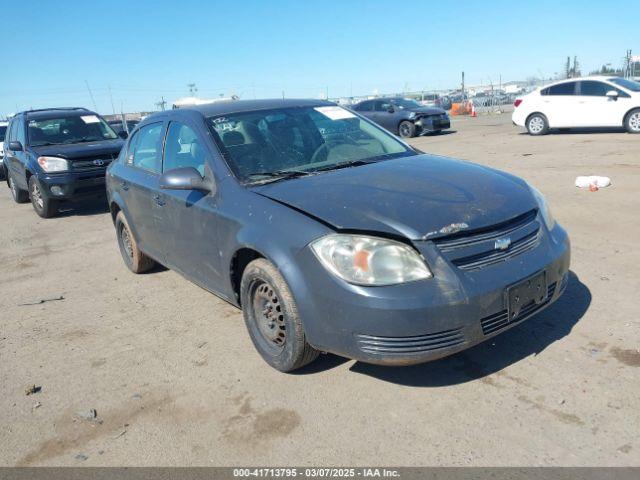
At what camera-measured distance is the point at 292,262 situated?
9.69 feet

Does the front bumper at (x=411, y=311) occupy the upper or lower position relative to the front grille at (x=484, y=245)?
lower

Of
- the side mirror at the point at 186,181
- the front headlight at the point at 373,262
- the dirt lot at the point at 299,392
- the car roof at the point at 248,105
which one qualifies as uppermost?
the car roof at the point at 248,105

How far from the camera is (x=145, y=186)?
4.69 m

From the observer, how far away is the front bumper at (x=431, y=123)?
1905cm

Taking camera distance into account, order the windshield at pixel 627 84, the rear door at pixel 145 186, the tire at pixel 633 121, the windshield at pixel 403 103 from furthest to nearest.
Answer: the windshield at pixel 403 103 → the windshield at pixel 627 84 → the tire at pixel 633 121 → the rear door at pixel 145 186

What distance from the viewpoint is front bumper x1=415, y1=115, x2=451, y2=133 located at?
1905cm

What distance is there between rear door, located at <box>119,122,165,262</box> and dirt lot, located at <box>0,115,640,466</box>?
0.57m

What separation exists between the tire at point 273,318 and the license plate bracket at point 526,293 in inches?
44.5

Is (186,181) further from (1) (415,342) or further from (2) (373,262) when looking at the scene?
(1) (415,342)

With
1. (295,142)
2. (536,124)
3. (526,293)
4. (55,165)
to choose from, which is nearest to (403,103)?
(536,124)

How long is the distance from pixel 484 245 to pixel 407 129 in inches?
675

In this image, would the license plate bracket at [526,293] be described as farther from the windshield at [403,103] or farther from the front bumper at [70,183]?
the windshield at [403,103]

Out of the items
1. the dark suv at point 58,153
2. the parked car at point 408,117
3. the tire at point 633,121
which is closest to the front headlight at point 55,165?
the dark suv at point 58,153

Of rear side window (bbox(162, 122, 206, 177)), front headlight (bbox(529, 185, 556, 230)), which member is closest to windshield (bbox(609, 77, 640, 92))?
front headlight (bbox(529, 185, 556, 230))
